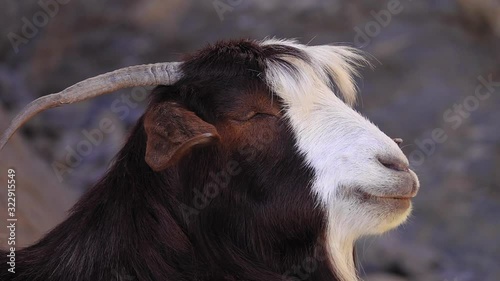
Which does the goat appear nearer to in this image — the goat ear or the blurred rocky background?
the goat ear

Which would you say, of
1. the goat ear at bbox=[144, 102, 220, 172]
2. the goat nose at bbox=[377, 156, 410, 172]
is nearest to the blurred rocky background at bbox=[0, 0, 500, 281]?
the goat nose at bbox=[377, 156, 410, 172]

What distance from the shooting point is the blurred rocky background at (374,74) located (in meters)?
9.19

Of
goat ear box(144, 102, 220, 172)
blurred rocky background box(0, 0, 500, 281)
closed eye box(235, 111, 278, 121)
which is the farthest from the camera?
blurred rocky background box(0, 0, 500, 281)

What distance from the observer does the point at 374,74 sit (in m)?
10.2

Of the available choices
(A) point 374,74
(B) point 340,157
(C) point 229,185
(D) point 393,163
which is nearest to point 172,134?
(C) point 229,185

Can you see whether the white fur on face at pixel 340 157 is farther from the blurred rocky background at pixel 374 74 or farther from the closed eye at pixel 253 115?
the blurred rocky background at pixel 374 74

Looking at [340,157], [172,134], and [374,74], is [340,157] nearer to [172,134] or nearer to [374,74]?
[172,134]

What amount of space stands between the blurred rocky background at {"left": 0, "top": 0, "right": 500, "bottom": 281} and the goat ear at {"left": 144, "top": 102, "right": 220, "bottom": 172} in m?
5.06

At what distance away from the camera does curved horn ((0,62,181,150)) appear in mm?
3902

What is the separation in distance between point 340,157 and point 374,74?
20.8 feet

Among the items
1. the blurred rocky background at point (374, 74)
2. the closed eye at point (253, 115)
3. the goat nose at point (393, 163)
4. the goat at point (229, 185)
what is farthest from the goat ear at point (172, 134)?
the blurred rocky background at point (374, 74)

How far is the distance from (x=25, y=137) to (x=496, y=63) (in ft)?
16.5

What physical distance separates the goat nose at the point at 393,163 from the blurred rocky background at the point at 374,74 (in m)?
4.79

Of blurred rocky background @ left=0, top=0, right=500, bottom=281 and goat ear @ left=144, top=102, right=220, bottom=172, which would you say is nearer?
goat ear @ left=144, top=102, right=220, bottom=172
